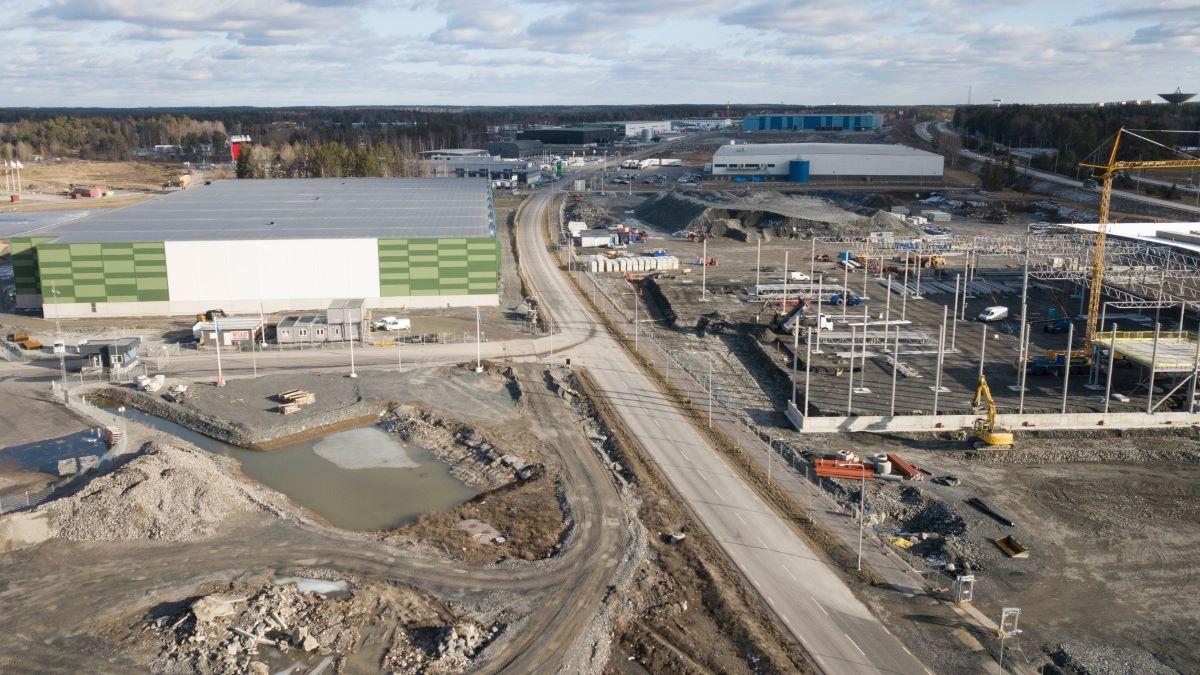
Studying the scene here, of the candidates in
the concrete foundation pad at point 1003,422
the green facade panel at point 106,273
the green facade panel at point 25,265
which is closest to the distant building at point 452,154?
the green facade panel at point 25,265

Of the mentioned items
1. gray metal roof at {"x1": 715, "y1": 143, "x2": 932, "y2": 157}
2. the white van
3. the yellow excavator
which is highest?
gray metal roof at {"x1": 715, "y1": 143, "x2": 932, "y2": 157}

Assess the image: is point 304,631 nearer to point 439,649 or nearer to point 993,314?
point 439,649

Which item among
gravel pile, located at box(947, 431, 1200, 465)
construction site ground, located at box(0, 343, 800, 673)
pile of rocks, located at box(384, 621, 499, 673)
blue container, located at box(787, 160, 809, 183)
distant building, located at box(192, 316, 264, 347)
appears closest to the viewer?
pile of rocks, located at box(384, 621, 499, 673)

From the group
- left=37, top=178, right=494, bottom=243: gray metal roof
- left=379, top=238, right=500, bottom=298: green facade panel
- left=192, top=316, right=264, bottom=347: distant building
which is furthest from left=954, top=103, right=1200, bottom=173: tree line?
left=192, top=316, right=264, bottom=347: distant building

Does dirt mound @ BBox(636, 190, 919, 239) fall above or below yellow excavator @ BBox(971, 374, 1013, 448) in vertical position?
above

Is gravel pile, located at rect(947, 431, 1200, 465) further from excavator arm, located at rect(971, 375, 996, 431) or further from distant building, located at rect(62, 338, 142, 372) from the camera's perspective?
distant building, located at rect(62, 338, 142, 372)

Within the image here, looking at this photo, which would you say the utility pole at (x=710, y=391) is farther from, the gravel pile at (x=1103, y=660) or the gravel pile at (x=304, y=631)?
the gravel pile at (x=1103, y=660)
